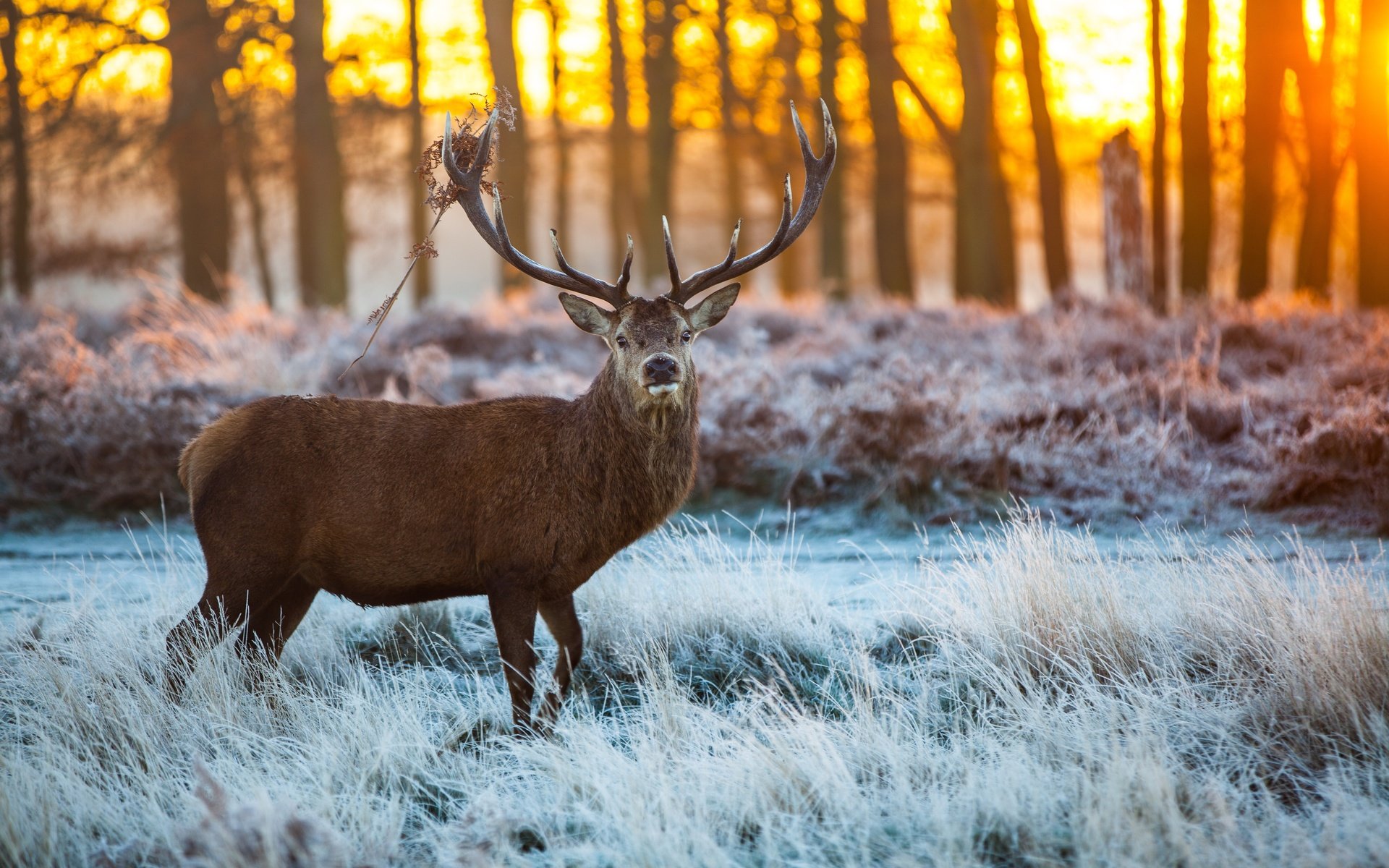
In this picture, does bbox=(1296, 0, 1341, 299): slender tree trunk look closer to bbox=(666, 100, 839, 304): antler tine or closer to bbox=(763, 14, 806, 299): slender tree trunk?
bbox=(763, 14, 806, 299): slender tree trunk

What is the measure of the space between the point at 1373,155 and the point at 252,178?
62.2 ft

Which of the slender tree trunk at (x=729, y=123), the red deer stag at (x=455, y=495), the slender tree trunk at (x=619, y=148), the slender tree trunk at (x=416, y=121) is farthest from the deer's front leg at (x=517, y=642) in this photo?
the slender tree trunk at (x=416, y=121)

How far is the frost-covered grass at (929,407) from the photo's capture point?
819 centimetres

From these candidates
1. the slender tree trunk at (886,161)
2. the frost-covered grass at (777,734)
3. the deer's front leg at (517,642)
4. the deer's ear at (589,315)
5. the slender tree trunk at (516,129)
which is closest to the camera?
the frost-covered grass at (777,734)

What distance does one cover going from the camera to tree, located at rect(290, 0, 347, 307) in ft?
55.6

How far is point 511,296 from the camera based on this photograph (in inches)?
768

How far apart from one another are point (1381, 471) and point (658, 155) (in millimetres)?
15272

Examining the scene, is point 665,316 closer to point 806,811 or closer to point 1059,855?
point 806,811

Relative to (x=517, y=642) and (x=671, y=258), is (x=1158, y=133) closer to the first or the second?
(x=671, y=258)

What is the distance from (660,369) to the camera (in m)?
4.69

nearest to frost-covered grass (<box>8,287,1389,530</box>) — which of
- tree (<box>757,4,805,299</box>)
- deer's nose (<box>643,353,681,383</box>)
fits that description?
deer's nose (<box>643,353,681,383</box>)

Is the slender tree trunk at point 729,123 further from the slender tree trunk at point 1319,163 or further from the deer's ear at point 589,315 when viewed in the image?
the deer's ear at point 589,315

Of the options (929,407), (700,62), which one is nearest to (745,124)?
(700,62)

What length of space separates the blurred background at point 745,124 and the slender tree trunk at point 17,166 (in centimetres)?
7
